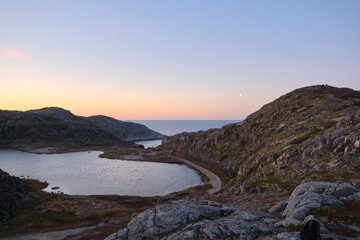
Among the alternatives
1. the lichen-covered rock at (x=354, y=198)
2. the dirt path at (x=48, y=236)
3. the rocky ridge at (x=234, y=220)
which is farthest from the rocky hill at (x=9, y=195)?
the lichen-covered rock at (x=354, y=198)

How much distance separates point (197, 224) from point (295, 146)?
50.3 meters

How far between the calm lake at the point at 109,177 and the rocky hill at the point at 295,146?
821 inches

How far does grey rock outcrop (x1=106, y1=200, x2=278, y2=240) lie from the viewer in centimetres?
1994

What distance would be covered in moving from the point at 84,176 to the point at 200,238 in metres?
108

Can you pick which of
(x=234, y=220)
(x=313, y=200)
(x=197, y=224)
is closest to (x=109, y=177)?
(x=197, y=224)

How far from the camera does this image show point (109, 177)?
112312mm

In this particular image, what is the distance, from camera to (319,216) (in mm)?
20562

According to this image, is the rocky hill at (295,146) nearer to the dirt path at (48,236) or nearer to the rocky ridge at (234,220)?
the rocky ridge at (234,220)

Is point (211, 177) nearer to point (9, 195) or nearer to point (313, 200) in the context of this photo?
point (9, 195)

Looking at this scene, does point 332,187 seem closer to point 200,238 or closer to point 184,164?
point 200,238

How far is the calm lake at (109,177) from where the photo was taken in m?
91.9

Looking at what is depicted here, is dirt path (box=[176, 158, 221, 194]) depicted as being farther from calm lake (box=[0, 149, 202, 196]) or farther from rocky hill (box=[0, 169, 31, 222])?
rocky hill (box=[0, 169, 31, 222])

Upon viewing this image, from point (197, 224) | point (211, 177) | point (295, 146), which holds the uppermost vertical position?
point (295, 146)

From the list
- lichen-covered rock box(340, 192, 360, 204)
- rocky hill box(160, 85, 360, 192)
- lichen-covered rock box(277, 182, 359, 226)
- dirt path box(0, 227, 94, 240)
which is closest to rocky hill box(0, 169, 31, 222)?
dirt path box(0, 227, 94, 240)
